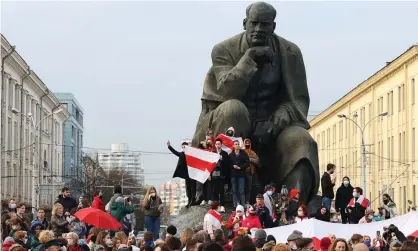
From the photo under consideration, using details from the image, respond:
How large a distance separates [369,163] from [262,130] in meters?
63.5

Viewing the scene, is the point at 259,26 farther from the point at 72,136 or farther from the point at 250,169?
the point at 72,136

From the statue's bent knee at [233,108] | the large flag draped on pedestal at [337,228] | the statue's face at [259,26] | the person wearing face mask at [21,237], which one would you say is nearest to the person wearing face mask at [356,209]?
the large flag draped on pedestal at [337,228]

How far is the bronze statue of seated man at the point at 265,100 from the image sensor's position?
17172mm

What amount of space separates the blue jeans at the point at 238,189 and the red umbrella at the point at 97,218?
5.78 ft

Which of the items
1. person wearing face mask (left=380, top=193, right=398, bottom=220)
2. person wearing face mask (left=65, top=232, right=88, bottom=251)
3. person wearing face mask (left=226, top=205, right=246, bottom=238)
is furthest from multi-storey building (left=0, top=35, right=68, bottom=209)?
person wearing face mask (left=65, top=232, right=88, bottom=251)

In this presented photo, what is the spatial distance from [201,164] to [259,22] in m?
2.20

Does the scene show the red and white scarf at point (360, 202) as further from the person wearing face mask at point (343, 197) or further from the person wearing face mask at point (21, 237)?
the person wearing face mask at point (21, 237)

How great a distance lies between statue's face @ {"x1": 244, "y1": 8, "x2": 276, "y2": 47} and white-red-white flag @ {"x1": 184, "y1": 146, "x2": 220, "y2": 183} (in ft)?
5.76

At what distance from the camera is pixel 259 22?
17312mm

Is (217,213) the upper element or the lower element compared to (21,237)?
upper

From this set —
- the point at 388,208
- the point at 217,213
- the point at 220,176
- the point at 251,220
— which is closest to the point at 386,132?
the point at 388,208

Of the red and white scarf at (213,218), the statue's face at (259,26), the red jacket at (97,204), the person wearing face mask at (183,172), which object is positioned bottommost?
the red and white scarf at (213,218)

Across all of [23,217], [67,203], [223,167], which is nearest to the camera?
[223,167]

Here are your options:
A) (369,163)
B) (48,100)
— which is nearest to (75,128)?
(48,100)
